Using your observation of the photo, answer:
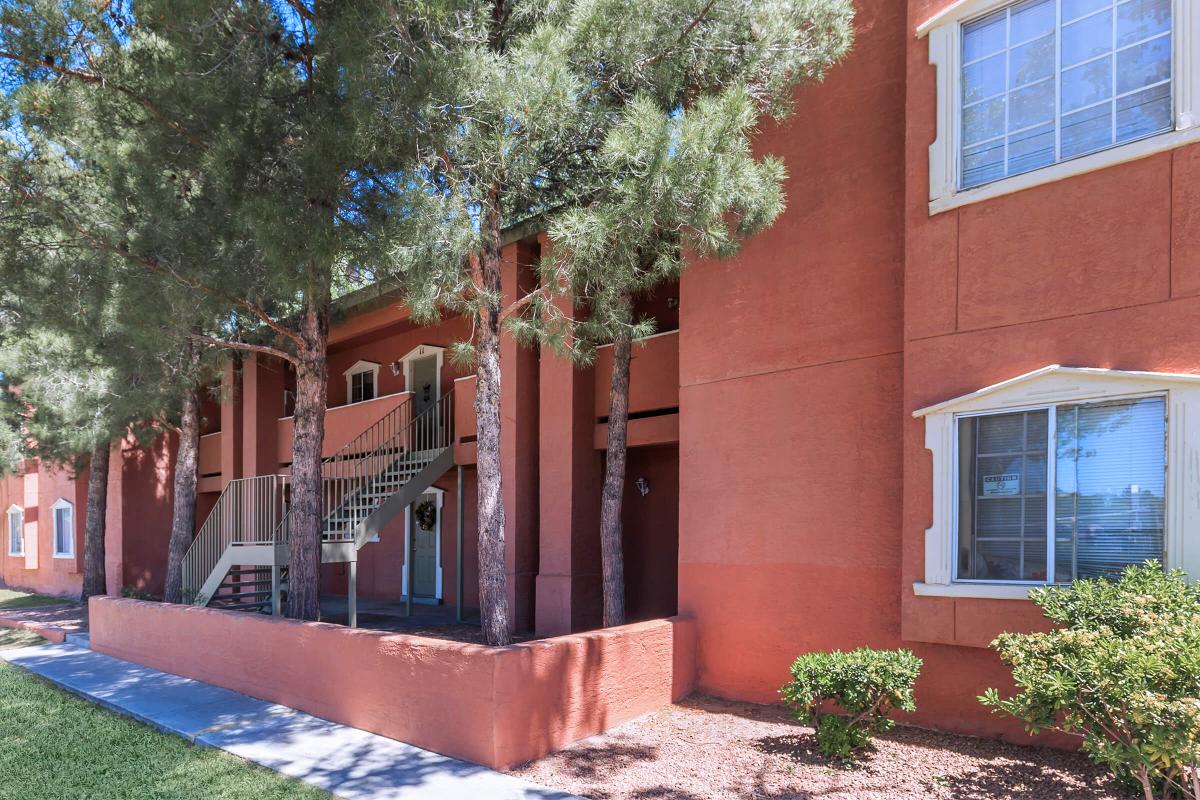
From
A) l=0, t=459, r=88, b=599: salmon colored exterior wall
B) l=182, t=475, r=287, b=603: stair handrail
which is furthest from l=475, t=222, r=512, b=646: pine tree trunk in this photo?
l=0, t=459, r=88, b=599: salmon colored exterior wall

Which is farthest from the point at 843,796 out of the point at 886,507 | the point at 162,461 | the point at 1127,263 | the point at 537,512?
the point at 162,461

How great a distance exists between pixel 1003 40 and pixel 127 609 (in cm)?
1299

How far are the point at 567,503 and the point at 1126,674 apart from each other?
285 inches

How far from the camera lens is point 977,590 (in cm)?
628

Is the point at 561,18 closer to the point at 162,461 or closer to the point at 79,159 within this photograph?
the point at 79,159

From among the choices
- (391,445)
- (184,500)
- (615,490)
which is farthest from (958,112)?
(184,500)

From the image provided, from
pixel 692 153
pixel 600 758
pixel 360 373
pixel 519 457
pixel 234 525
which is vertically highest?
pixel 692 153

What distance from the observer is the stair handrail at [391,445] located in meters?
13.1

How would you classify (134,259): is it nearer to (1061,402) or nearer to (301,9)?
(301,9)

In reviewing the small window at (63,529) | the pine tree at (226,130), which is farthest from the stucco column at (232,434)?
the pine tree at (226,130)

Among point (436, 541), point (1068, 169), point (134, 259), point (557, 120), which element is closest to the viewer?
point (1068, 169)

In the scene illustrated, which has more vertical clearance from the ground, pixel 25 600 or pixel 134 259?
pixel 134 259

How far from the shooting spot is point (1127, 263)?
577 cm

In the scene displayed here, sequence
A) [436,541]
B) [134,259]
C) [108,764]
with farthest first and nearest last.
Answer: [436,541]
[134,259]
[108,764]
